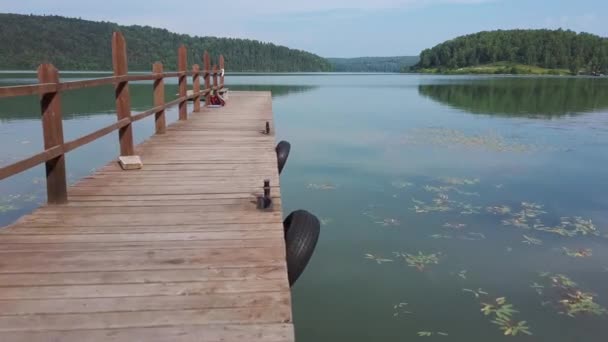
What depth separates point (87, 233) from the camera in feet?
12.2

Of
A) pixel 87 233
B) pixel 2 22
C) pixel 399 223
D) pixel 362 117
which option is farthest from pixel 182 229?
pixel 2 22

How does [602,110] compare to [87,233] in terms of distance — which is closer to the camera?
[87,233]

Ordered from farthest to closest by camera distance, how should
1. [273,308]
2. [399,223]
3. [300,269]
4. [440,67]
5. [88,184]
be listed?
[440,67]
[399,223]
[88,184]
[300,269]
[273,308]

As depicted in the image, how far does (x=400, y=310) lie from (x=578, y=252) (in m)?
2.89

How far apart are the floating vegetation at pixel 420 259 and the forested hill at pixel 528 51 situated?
446 feet

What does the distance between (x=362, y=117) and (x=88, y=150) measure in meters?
12.6

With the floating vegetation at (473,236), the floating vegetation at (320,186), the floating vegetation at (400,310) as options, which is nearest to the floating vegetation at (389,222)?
the floating vegetation at (473,236)

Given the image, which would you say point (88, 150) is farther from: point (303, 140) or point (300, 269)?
point (300, 269)

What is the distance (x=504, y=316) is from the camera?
452cm

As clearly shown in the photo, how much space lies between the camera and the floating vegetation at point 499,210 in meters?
7.70

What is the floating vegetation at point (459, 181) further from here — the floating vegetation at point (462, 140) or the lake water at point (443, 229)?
the floating vegetation at point (462, 140)

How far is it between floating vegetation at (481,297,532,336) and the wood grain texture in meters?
2.22

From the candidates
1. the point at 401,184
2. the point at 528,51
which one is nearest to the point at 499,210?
the point at 401,184

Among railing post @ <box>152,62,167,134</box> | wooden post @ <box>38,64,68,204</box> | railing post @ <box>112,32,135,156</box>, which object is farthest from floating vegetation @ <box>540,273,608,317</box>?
railing post @ <box>152,62,167,134</box>
